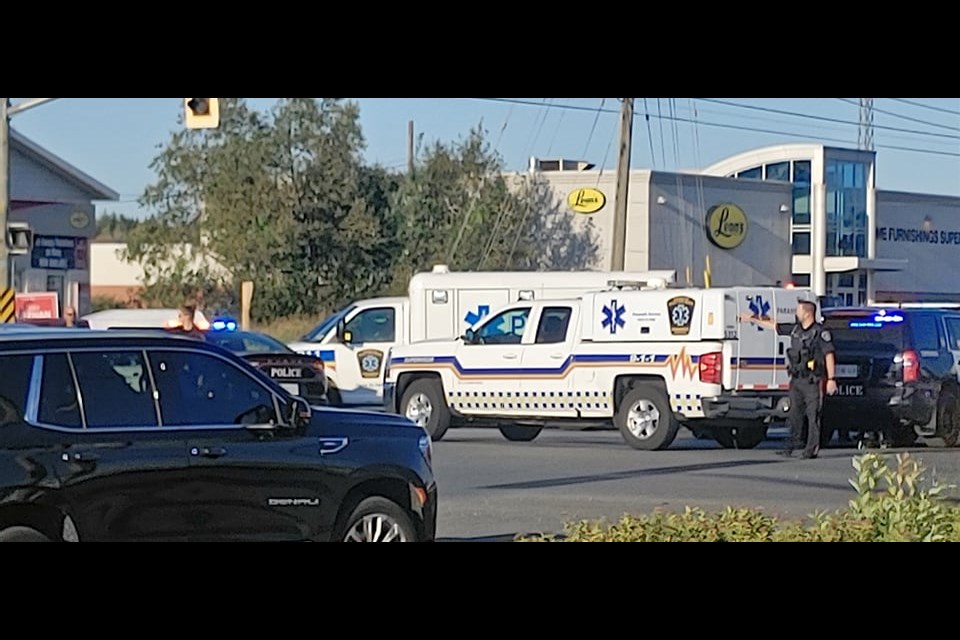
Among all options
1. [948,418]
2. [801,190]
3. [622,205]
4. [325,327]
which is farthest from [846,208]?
[325,327]

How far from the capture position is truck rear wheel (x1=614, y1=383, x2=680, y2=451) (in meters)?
18.4

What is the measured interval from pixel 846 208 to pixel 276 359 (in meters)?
10.6

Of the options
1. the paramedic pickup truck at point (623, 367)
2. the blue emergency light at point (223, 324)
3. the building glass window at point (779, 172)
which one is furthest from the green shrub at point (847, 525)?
the building glass window at point (779, 172)

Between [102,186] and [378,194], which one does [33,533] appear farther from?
[378,194]

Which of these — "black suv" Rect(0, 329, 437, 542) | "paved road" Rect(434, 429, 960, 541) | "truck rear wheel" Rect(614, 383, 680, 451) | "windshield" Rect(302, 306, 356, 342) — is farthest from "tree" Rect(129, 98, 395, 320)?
"black suv" Rect(0, 329, 437, 542)

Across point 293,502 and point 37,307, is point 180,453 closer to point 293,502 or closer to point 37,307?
point 293,502

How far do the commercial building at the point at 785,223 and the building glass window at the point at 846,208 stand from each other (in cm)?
2

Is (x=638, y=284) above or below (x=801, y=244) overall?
below

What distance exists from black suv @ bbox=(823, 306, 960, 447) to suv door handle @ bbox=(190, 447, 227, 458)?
37.6 ft

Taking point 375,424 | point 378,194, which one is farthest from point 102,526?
point 378,194

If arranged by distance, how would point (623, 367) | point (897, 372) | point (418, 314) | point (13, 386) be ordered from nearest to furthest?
point (13, 386), point (623, 367), point (897, 372), point (418, 314)

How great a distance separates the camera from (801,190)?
74.3 feet

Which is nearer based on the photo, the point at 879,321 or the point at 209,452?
the point at 209,452
